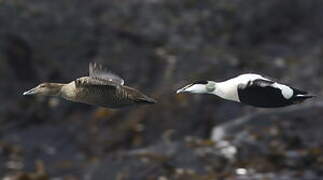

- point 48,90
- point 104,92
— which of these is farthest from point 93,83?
point 48,90

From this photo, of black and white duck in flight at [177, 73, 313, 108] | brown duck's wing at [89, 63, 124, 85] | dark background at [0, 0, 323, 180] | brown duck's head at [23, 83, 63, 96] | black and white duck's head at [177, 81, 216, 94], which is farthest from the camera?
dark background at [0, 0, 323, 180]

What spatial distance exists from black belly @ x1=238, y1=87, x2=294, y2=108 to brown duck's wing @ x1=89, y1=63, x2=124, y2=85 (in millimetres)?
586

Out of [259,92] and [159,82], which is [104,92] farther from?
[159,82]

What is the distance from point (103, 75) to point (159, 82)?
35.0 feet

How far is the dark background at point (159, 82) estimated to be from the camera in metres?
12.2

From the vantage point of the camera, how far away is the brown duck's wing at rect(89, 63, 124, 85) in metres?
4.41

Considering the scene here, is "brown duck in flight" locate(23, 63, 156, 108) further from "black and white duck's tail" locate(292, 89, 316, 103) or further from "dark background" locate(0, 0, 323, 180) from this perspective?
"dark background" locate(0, 0, 323, 180)

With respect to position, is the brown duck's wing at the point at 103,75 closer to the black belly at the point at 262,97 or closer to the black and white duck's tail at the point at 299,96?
the black belly at the point at 262,97

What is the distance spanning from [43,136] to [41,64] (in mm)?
1220

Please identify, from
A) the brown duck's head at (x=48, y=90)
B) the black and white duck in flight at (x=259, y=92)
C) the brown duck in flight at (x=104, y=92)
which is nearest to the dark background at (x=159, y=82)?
the brown duck's head at (x=48, y=90)

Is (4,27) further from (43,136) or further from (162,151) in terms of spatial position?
(162,151)

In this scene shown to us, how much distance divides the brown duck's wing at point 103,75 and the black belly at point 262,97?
0.59 metres

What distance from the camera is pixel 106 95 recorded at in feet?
14.1

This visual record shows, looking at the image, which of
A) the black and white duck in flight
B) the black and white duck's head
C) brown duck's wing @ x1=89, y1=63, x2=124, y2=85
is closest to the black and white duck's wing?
the black and white duck in flight
